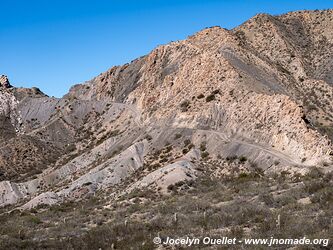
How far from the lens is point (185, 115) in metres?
59.9

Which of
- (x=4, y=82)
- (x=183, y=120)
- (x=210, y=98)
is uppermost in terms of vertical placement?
(x=4, y=82)

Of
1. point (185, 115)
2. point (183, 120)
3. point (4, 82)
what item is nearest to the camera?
point (183, 120)

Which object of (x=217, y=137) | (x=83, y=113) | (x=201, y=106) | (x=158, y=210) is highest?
(x=83, y=113)

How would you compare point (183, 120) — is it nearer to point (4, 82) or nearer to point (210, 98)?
point (210, 98)

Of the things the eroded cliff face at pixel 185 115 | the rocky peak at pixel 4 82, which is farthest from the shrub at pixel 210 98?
the rocky peak at pixel 4 82

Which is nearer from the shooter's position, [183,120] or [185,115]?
[183,120]

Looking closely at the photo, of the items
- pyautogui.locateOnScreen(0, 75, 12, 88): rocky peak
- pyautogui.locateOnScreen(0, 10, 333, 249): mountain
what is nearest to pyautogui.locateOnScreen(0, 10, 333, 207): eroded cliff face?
pyautogui.locateOnScreen(0, 10, 333, 249): mountain

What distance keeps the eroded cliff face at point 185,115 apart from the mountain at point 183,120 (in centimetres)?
18

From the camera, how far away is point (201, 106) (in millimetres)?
59750

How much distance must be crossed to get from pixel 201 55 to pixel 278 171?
114 ft

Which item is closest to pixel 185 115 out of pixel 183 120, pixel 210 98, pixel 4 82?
pixel 183 120

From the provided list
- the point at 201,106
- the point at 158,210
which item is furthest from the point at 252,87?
the point at 158,210

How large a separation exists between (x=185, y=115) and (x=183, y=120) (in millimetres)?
892

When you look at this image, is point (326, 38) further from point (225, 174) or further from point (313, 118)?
point (225, 174)
